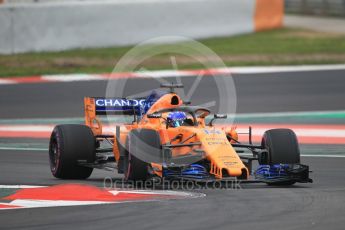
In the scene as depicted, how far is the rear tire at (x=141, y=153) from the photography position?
43.8ft

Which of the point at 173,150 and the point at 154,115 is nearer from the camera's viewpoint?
the point at 173,150

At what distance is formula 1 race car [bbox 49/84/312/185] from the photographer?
43.8ft

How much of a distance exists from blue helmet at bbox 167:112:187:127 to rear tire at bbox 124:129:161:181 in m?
0.70

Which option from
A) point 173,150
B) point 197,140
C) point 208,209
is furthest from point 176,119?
point 208,209

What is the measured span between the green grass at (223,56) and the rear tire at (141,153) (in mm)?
14900

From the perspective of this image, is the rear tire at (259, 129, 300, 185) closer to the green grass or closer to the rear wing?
the rear wing

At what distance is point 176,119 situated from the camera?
14.2 meters

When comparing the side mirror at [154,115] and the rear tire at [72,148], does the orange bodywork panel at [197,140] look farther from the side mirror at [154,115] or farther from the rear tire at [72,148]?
the rear tire at [72,148]

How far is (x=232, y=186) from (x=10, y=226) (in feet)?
11.8

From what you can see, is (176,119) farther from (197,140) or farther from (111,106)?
(111,106)

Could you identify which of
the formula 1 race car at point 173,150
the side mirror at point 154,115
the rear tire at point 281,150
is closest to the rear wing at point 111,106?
the formula 1 race car at point 173,150

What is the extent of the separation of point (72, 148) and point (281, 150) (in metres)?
2.87

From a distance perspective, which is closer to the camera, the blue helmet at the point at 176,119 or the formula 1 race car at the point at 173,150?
the formula 1 race car at the point at 173,150

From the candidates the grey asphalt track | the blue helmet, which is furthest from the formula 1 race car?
the grey asphalt track
